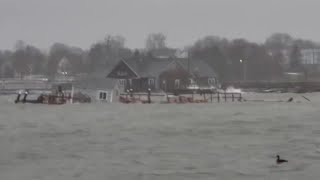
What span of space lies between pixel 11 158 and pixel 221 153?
6.25m

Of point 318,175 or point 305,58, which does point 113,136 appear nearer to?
point 318,175

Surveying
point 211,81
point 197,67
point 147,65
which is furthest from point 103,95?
point 211,81

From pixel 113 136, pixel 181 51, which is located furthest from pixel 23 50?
pixel 113 136

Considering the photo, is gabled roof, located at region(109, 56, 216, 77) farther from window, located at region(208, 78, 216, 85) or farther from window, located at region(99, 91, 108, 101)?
window, located at region(99, 91, 108, 101)

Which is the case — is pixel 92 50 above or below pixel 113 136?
above

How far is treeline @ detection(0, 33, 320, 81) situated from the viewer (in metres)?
136

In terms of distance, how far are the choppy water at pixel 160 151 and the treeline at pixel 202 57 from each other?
86662 mm

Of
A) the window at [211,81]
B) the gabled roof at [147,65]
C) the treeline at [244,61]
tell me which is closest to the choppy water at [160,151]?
the gabled roof at [147,65]

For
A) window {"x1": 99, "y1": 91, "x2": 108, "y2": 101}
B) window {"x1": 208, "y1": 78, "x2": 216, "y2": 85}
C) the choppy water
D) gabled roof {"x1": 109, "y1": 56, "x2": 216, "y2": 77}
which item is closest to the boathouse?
gabled roof {"x1": 109, "y1": 56, "x2": 216, "y2": 77}

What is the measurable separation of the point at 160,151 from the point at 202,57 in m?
112

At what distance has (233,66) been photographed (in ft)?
449

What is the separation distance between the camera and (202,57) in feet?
431

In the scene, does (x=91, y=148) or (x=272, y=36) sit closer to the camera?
(x=91, y=148)

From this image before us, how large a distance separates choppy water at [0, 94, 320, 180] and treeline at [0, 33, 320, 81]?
86662 mm
